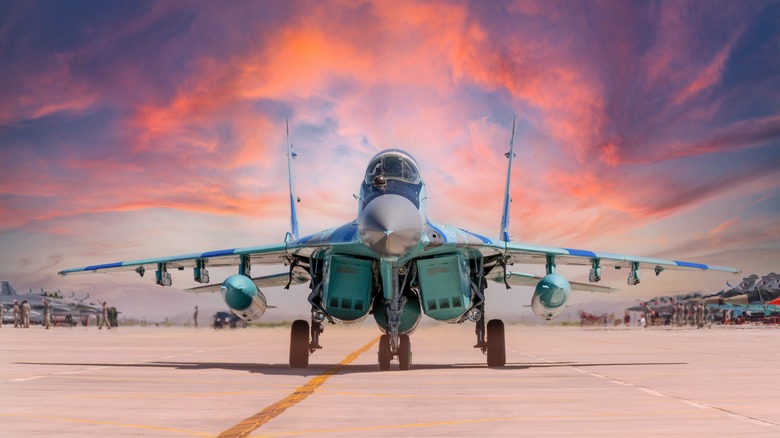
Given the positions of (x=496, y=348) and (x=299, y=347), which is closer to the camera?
(x=299, y=347)

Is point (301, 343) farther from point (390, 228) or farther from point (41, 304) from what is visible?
point (41, 304)

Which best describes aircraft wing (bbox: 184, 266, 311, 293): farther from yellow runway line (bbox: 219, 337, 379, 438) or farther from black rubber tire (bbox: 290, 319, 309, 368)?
yellow runway line (bbox: 219, 337, 379, 438)

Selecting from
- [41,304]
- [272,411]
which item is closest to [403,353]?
[272,411]

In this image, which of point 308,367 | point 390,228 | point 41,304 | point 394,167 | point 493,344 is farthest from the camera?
point 41,304

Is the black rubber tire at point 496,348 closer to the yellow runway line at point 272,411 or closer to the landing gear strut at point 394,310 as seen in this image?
the landing gear strut at point 394,310

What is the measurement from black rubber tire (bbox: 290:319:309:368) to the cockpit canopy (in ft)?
12.1

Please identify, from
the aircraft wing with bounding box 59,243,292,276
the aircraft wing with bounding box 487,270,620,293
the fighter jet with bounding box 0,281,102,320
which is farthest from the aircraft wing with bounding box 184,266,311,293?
the fighter jet with bounding box 0,281,102,320

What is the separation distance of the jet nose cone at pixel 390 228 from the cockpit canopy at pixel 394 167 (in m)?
1.72

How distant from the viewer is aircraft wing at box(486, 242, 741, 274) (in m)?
17.0

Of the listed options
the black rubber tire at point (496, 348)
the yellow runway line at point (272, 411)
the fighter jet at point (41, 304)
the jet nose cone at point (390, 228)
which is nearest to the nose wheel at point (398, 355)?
the black rubber tire at point (496, 348)

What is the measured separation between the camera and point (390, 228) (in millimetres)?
12328

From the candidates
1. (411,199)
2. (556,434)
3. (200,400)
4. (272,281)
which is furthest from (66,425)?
(272,281)

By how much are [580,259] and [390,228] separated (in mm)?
7825

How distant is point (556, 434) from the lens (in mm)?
6277
